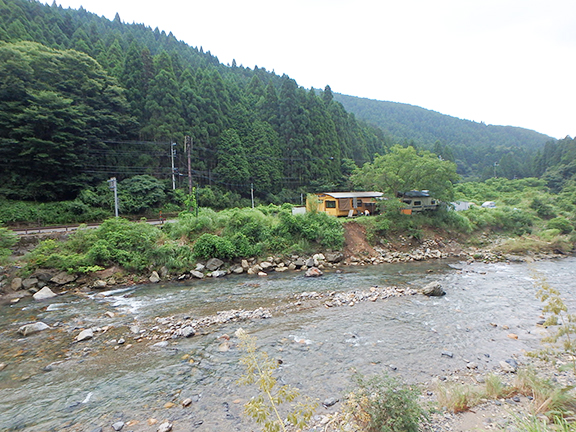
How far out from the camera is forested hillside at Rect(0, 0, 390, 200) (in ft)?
86.0

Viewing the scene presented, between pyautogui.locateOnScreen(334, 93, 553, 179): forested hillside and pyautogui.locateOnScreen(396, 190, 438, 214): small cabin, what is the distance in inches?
3221

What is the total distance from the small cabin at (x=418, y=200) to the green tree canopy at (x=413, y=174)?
64.9 inches

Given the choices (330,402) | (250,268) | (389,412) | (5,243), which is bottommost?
(250,268)

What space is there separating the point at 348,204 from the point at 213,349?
68.3 ft

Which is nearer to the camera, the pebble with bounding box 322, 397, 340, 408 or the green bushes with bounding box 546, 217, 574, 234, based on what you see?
the pebble with bounding box 322, 397, 340, 408

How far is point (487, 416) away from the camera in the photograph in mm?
4031

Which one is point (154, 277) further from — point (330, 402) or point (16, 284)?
point (330, 402)

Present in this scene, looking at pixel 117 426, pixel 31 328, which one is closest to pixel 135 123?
pixel 31 328

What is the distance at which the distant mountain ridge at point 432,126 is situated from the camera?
127 metres

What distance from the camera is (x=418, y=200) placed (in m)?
25.9

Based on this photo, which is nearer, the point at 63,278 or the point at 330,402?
the point at 330,402

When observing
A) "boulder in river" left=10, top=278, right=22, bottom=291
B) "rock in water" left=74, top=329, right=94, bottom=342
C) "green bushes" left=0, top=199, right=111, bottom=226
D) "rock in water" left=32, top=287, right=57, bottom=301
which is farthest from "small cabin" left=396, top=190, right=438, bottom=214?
"green bushes" left=0, top=199, right=111, bottom=226

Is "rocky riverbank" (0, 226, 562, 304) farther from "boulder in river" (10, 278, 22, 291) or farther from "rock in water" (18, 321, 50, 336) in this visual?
"rock in water" (18, 321, 50, 336)

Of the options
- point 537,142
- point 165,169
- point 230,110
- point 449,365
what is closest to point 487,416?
point 449,365
